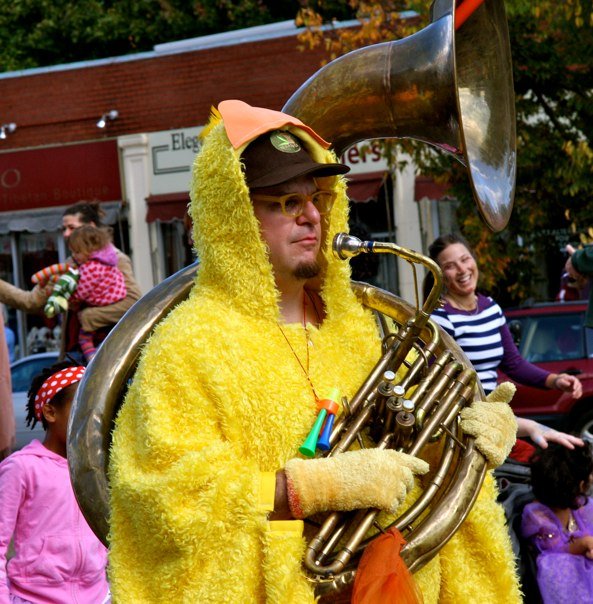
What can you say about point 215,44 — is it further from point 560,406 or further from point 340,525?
point 340,525

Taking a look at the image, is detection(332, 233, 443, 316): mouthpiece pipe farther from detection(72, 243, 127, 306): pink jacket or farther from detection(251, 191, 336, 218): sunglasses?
detection(72, 243, 127, 306): pink jacket

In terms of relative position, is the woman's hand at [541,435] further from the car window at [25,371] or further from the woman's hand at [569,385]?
the car window at [25,371]

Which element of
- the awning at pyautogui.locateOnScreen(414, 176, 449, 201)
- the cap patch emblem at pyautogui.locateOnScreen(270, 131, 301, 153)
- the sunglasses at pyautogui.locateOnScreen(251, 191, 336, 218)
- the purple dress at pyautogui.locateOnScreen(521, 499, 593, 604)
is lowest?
the purple dress at pyautogui.locateOnScreen(521, 499, 593, 604)

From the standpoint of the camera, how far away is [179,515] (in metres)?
2.30

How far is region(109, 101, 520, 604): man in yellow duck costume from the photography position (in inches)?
91.4

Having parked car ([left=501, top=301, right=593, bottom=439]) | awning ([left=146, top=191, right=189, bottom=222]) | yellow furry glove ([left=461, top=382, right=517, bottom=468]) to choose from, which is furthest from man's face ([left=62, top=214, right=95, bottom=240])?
awning ([left=146, top=191, right=189, bottom=222])

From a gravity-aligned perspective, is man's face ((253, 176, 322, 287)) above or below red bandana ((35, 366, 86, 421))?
above

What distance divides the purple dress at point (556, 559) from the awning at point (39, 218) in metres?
12.6

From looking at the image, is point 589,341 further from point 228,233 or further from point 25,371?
point 228,233

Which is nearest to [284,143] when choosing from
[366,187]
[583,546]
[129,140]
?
[583,546]

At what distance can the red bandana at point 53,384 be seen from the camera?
12.3ft

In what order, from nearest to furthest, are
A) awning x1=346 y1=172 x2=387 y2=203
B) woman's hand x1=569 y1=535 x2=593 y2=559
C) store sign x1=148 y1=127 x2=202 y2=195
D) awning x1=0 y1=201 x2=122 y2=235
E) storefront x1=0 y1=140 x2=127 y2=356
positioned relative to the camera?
woman's hand x1=569 y1=535 x2=593 y2=559 → awning x1=346 y1=172 x2=387 y2=203 → store sign x1=148 y1=127 x2=202 y2=195 → awning x1=0 y1=201 x2=122 y2=235 → storefront x1=0 y1=140 x2=127 y2=356

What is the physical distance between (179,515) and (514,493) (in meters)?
2.43

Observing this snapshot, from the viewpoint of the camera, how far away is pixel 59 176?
16781 mm
